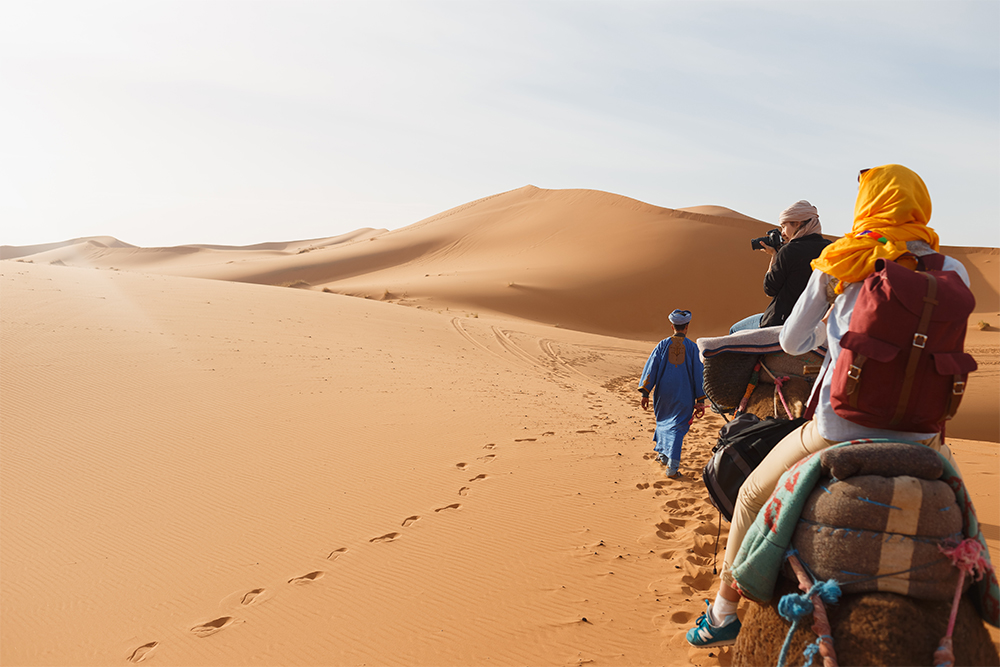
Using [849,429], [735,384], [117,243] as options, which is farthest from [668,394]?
[117,243]

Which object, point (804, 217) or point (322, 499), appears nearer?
point (804, 217)

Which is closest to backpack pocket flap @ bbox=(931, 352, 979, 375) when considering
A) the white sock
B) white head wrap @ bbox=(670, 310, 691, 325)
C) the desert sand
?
the white sock

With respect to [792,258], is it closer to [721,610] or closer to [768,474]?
[768,474]

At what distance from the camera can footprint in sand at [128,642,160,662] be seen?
12.1ft

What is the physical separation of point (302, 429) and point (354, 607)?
402 cm

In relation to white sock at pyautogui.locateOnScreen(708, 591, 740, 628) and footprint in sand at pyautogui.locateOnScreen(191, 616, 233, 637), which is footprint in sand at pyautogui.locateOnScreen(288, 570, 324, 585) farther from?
white sock at pyautogui.locateOnScreen(708, 591, 740, 628)

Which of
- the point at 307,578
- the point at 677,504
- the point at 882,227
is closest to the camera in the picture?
the point at 882,227

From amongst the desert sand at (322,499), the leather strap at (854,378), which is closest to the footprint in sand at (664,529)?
the desert sand at (322,499)

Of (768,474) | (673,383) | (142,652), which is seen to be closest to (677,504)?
(673,383)

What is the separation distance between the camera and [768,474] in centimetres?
264

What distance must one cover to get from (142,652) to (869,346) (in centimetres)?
425

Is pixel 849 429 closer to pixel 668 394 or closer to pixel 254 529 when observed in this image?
pixel 254 529

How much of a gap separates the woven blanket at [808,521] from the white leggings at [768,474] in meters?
0.08

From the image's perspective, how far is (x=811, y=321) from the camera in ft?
8.46
